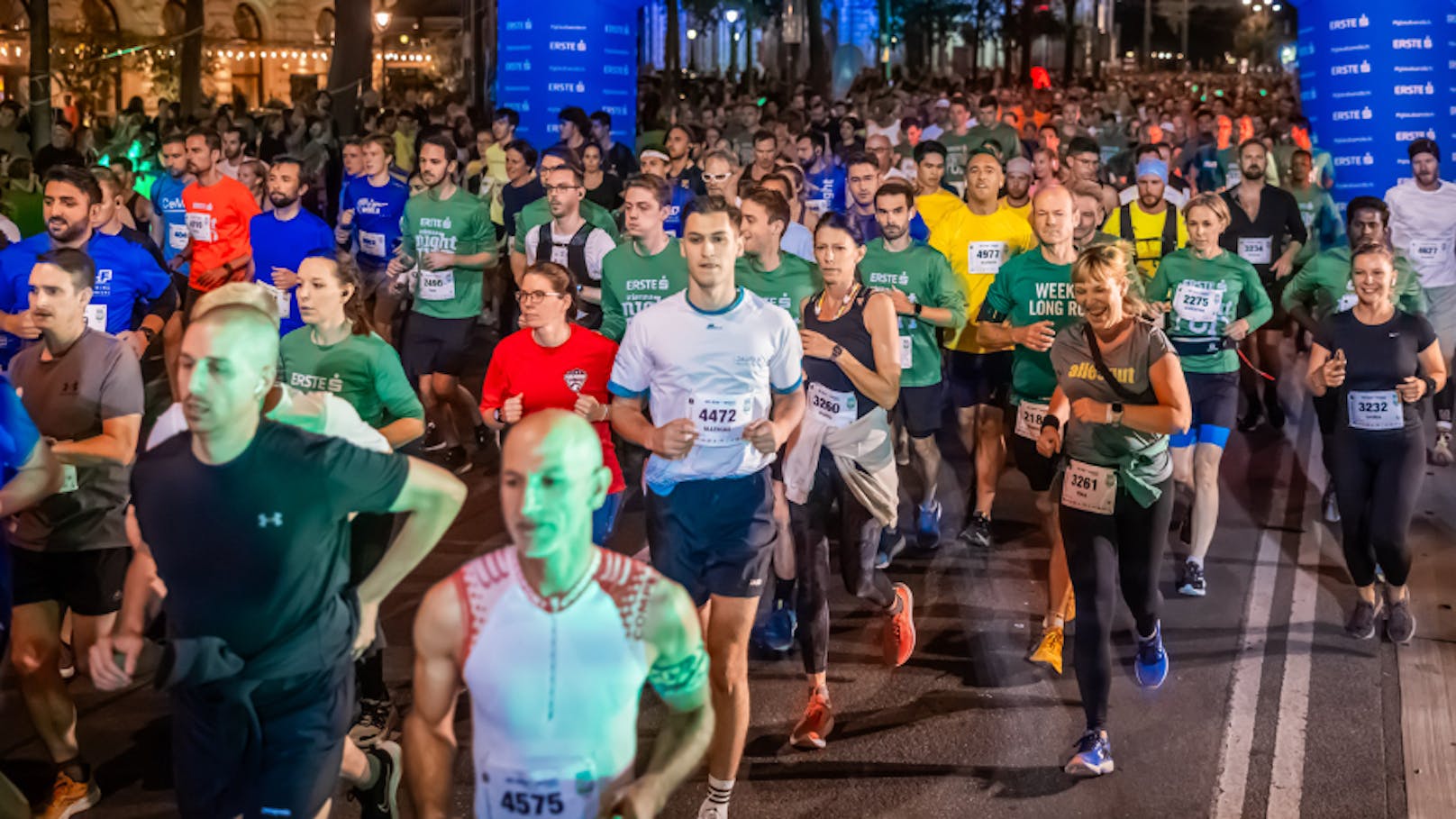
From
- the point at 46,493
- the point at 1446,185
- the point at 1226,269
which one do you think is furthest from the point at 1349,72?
the point at 46,493

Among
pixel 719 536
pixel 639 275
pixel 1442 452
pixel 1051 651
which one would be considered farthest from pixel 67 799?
pixel 1442 452

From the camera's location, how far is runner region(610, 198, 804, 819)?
4914mm

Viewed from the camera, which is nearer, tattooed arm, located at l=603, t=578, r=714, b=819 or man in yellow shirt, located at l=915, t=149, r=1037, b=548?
tattooed arm, located at l=603, t=578, r=714, b=819

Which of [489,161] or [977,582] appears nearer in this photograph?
[977,582]

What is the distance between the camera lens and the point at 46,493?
14.2ft

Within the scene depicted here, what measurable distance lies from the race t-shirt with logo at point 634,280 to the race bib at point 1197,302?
2415 millimetres

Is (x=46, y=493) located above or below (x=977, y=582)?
above

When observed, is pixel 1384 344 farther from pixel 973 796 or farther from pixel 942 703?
pixel 973 796

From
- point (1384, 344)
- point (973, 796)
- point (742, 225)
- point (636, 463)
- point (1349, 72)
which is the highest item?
point (1349, 72)

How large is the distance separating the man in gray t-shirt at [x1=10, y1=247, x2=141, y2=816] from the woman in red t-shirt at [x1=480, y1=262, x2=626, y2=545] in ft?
4.63

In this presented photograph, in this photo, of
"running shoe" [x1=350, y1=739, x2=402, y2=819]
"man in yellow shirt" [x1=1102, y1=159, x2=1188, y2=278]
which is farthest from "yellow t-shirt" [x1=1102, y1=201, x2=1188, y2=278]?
"running shoe" [x1=350, y1=739, x2=402, y2=819]

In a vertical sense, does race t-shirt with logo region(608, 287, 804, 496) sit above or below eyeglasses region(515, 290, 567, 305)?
below

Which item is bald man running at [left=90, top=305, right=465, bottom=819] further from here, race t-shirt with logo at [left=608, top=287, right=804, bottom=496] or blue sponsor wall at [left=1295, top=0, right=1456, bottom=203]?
blue sponsor wall at [left=1295, top=0, right=1456, bottom=203]

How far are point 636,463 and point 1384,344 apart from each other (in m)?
3.71
